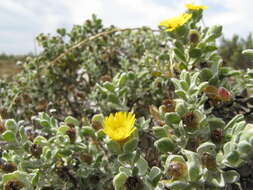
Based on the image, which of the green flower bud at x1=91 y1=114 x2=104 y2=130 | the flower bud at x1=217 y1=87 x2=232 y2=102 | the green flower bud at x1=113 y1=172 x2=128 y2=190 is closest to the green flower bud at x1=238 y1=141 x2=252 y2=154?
the green flower bud at x1=113 y1=172 x2=128 y2=190

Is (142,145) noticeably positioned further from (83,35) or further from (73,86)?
(83,35)

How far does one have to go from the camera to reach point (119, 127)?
1.07 metres

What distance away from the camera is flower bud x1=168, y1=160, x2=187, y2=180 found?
37.6 inches

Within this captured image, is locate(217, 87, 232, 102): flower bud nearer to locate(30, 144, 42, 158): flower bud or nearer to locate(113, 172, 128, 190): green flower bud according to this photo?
locate(113, 172, 128, 190): green flower bud

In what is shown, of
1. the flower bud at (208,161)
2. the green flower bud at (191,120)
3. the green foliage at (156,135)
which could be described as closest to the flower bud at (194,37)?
the green foliage at (156,135)

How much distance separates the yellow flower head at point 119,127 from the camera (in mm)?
1005

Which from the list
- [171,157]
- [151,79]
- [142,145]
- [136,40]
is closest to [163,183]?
[171,157]

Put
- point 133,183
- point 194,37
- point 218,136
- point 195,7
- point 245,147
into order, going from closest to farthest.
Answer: point 245,147
point 133,183
point 218,136
point 194,37
point 195,7

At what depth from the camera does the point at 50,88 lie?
2717mm

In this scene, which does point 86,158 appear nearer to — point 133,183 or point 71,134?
point 71,134

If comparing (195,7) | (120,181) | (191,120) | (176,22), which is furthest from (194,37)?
(120,181)

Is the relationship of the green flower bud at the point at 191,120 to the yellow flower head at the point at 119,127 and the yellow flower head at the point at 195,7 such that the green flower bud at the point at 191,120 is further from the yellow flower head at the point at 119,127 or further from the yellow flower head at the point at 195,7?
the yellow flower head at the point at 195,7

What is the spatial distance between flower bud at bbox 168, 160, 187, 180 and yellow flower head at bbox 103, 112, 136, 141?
0.15 m

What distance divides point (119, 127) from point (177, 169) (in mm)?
235
